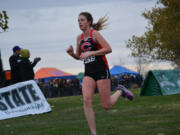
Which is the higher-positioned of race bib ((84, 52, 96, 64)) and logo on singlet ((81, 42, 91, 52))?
logo on singlet ((81, 42, 91, 52))

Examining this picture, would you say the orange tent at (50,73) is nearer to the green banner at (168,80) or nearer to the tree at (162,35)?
the tree at (162,35)

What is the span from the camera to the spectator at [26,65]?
12109 millimetres

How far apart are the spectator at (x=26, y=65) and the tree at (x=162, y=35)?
2452cm

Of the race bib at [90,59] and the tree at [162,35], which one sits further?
the tree at [162,35]

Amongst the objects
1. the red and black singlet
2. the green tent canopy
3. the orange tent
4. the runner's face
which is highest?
the runner's face

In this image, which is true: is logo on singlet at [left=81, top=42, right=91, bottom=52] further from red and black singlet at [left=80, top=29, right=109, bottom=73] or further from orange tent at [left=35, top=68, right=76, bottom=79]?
orange tent at [left=35, top=68, right=76, bottom=79]

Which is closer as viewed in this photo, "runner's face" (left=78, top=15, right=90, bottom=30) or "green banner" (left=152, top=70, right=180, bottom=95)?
"runner's face" (left=78, top=15, right=90, bottom=30)

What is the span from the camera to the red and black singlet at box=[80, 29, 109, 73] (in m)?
5.86

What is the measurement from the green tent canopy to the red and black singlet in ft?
36.8

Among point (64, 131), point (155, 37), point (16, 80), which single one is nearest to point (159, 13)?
point (155, 37)

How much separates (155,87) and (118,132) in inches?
439

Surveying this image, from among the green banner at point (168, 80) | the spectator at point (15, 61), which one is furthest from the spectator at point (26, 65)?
the green banner at point (168, 80)

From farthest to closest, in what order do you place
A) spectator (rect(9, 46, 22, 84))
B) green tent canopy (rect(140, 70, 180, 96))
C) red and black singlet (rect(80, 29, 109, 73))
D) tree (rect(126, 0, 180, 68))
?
tree (rect(126, 0, 180, 68)) < green tent canopy (rect(140, 70, 180, 96)) < spectator (rect(9, 46, 22, 84)) < red and black singlet (rect(80, 29, 109, 73))

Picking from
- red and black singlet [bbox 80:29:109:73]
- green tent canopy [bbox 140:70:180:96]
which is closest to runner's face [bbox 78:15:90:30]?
red and black singlet [bbox 80:29:109:73]
